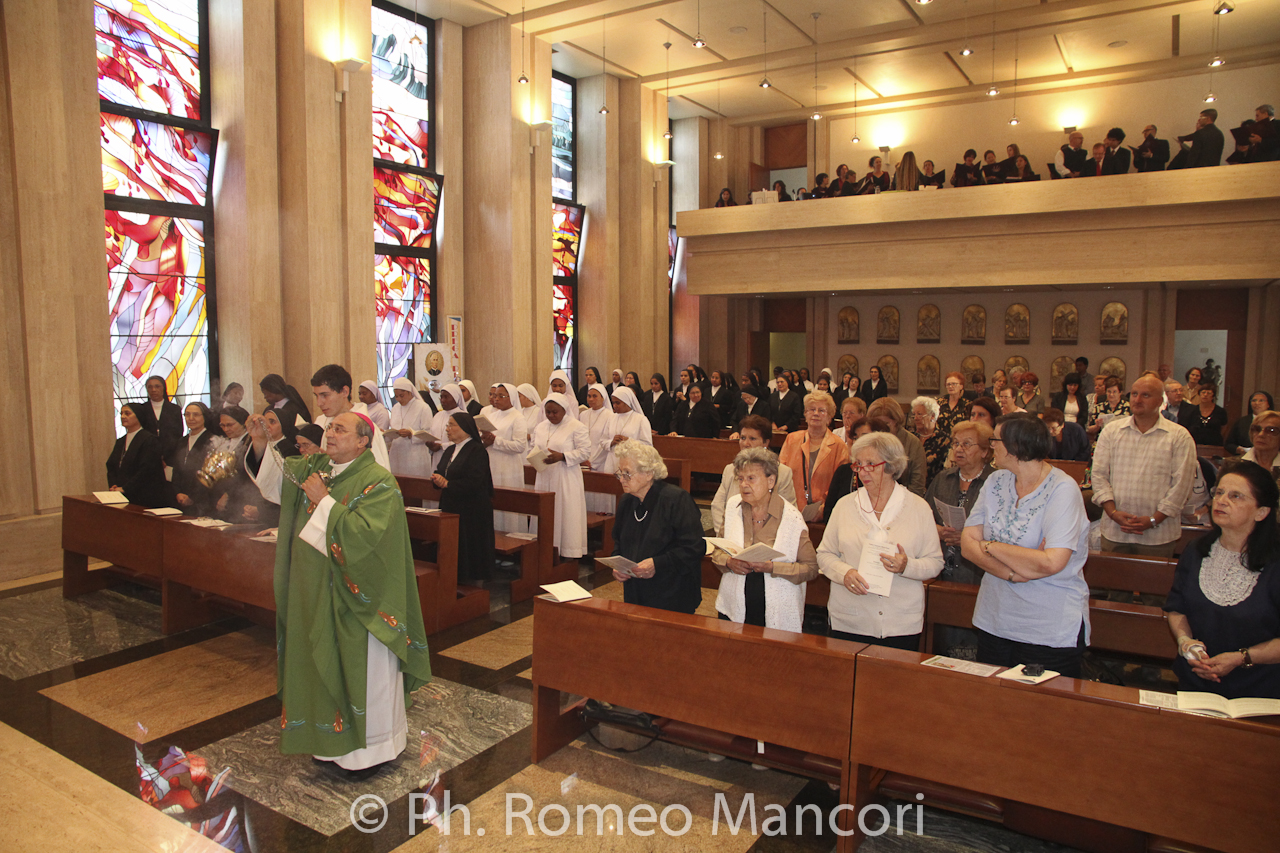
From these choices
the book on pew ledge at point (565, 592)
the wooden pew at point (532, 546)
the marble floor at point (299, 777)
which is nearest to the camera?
the marble floor at point (299, 777)

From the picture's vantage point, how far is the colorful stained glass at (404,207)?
1176 cm

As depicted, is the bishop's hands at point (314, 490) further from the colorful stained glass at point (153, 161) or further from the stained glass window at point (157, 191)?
the colorful stained glass at point (153, 161)

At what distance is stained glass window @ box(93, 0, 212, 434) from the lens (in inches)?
339

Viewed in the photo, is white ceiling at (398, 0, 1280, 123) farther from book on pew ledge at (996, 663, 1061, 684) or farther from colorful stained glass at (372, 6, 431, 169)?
book on pew ledge at (996, 663, 1061, 684)

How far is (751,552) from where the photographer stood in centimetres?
366

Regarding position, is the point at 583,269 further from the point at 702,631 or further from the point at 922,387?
the point at 702,631

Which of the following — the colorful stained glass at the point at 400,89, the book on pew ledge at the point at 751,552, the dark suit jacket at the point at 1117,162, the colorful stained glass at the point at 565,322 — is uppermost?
the colorful stained glass at the point at 400,89

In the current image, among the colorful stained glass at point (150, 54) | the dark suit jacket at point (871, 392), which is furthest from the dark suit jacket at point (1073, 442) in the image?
the colorful stained glass at point (150, 54)

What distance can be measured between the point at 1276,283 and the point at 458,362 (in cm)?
1295

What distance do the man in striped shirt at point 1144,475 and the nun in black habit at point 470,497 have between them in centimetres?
434

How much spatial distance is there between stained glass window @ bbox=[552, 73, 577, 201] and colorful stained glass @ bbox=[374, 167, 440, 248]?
10.2 feet

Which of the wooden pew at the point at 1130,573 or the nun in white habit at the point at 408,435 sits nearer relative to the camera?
the wooden pew at the point at 1130,573

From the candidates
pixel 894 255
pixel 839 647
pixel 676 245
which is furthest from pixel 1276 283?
pixel 839 647

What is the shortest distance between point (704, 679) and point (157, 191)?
8.53 meters
